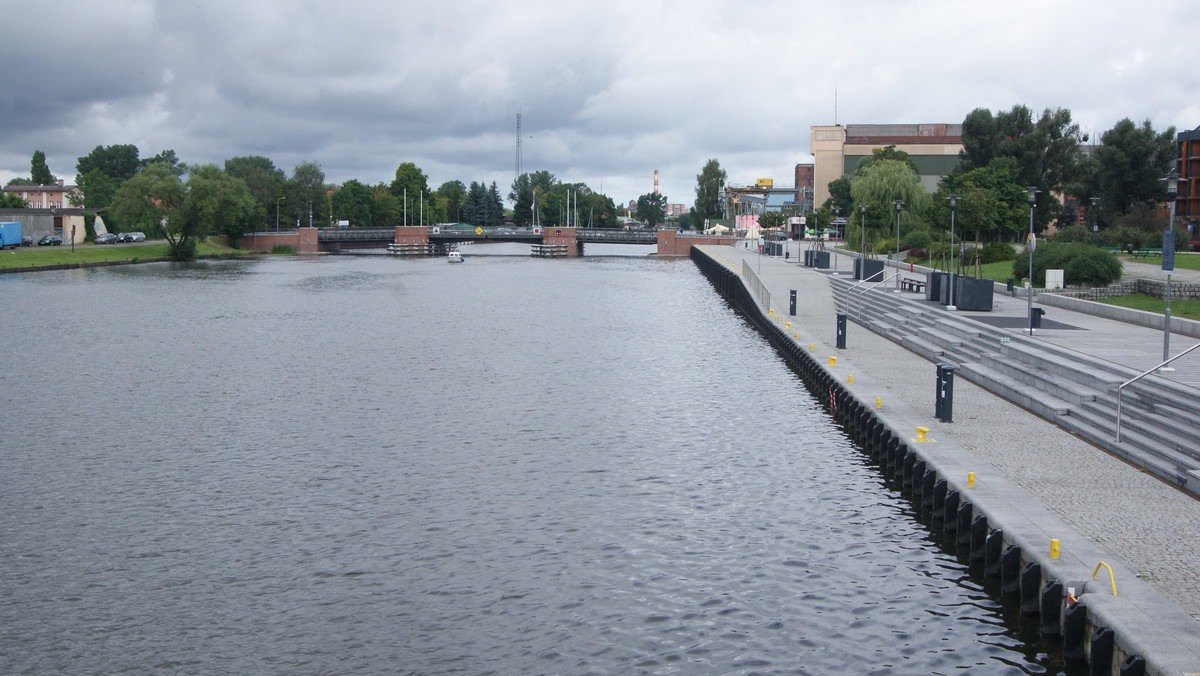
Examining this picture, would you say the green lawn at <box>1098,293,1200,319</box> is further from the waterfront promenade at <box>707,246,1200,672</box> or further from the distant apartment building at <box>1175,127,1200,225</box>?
the distant apartment building at <box>1175,127,1200,225</box>

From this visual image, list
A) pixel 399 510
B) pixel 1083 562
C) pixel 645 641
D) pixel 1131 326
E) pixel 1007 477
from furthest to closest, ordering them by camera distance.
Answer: pixel 1131 326 < pixel 399 510 < pixel 1007 477 < pixel 645 641 < pixel 1083 562

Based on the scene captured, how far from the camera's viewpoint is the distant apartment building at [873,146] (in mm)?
169375

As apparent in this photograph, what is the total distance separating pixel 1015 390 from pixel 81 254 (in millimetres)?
111036

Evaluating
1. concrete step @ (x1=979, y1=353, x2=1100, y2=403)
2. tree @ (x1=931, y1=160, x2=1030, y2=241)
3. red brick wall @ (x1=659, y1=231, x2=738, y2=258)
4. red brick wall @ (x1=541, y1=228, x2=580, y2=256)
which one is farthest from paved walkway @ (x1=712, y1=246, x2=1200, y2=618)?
red brick wall @ (x1=541, y1=228, x2=580, y2=256)

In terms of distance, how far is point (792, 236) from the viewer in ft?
560

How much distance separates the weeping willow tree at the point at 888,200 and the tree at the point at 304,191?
124 meters

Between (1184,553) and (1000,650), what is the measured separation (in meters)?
3.33

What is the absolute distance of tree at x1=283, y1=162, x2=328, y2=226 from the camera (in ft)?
631

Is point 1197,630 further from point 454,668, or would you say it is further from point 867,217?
point 867,217

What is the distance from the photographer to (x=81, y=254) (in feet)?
368

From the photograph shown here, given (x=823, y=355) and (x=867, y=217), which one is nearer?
(x=823, y=355)

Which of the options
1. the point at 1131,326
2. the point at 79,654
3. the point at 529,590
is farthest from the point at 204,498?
the point at 1131,326

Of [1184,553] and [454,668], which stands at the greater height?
[1184,553]

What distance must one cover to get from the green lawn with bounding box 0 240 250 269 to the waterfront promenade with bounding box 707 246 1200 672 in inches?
3647
